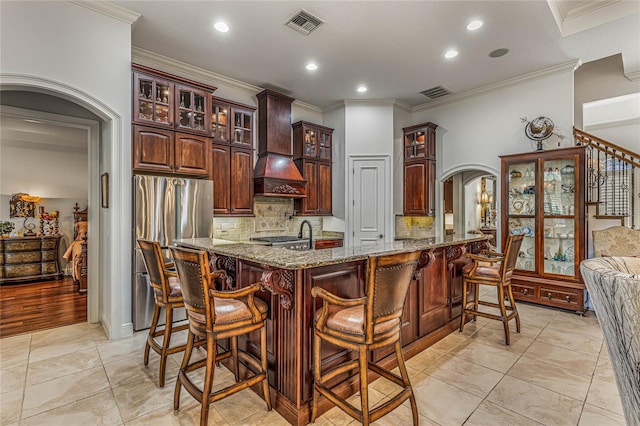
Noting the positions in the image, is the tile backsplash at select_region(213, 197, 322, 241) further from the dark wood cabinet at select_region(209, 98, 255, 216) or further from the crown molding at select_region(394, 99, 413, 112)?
the crown molding at select_region(394, 99, 413, 112)

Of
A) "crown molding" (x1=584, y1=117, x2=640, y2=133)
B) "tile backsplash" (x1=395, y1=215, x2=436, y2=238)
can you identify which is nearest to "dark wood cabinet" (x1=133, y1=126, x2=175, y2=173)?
"tile backsplash" (x1=395, y1=215, x2=436, y2=238)

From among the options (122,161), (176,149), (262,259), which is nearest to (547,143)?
(262,259)

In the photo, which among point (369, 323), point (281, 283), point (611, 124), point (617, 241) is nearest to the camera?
point (369, 323)

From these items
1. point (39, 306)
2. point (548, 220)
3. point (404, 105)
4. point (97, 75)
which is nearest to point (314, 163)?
point (404, 105)

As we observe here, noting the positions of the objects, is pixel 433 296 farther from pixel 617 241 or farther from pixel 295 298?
pixel 617 241

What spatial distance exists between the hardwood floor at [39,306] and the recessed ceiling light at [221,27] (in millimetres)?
3844

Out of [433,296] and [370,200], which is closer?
[433,296]

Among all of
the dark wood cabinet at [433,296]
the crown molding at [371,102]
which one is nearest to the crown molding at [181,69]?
the crown molding at [371,102]

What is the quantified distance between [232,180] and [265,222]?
41.3 inches

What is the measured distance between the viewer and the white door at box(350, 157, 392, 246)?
18.6ft

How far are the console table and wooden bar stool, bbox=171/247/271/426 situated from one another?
233 inches

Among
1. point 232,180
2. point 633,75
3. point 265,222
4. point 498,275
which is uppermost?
point 633,75

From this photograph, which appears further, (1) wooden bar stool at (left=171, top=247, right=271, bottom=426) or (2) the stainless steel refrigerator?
(2) the stainless steel refrigerator

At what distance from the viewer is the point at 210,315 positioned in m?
1.78
